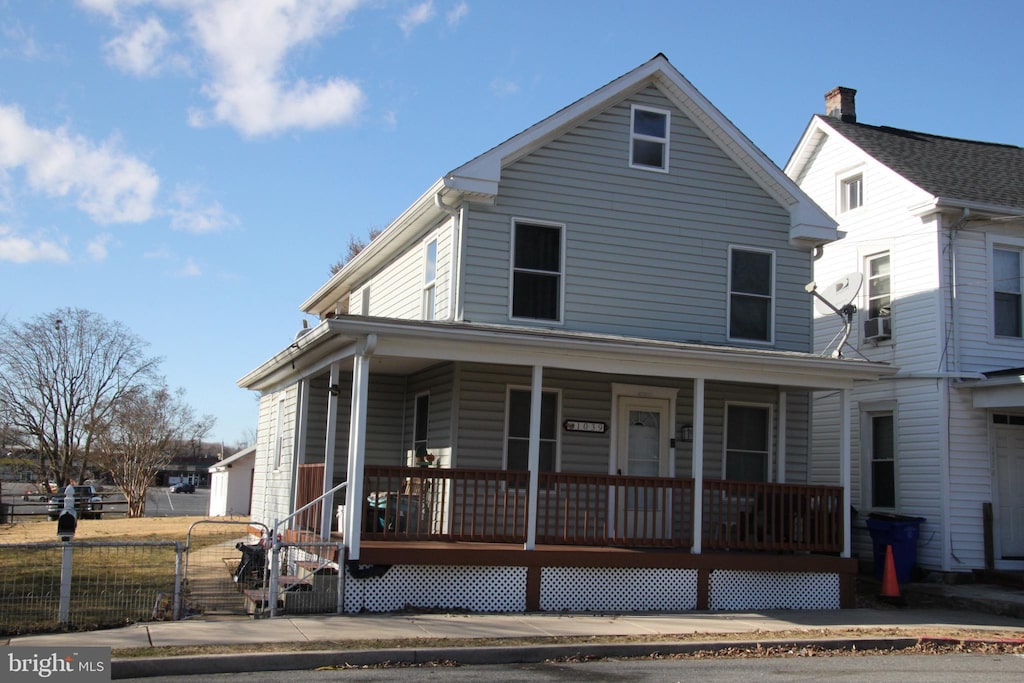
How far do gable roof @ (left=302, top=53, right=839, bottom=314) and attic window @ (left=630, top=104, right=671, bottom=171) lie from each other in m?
0.38

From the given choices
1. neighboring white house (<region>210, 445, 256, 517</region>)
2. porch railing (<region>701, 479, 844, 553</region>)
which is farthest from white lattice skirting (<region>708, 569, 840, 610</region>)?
neighboring white house (<region>210, 445, 256, 517</region>)

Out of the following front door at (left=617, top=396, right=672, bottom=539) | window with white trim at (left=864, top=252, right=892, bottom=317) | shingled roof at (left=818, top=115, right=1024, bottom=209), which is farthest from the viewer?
window with white trim at (left=864, top=252, right=892, bottom=317)

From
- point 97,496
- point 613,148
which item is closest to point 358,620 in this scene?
point 613,148

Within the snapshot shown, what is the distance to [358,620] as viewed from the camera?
1144 centimetres

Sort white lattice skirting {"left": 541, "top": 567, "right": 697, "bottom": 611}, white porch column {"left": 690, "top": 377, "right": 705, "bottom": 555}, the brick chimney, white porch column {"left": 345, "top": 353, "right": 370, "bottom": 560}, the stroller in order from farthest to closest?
the brick chimney
the stroller
white porch column {"left": 690, "top": 377, "right": 705, "bottom": 555}
white lattice skirting {"left": 541, "top": 567, "right": 697, "bottom": 611}
white porch column {"left": 345, "top": 353, "right": 370, "bottom": 560}

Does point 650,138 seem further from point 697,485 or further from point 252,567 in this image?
point 252,567

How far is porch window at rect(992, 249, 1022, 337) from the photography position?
17.7 meters

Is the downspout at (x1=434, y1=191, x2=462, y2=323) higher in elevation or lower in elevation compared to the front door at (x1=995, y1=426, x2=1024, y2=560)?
higher

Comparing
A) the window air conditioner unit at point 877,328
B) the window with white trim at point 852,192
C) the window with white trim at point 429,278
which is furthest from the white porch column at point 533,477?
the window with white trim at point 852,192

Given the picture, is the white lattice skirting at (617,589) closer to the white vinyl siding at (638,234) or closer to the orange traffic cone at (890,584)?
the orange traffic cone at (890,584)

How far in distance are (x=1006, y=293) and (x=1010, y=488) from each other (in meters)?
3.52

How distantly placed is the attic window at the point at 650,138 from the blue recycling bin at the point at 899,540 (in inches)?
280

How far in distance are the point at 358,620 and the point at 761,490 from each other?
20.7ft

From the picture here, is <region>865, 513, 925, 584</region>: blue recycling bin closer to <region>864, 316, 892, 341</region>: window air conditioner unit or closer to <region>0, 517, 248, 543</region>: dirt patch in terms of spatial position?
<region>864, 316, 892, 341</region>: window air conditioner unit
